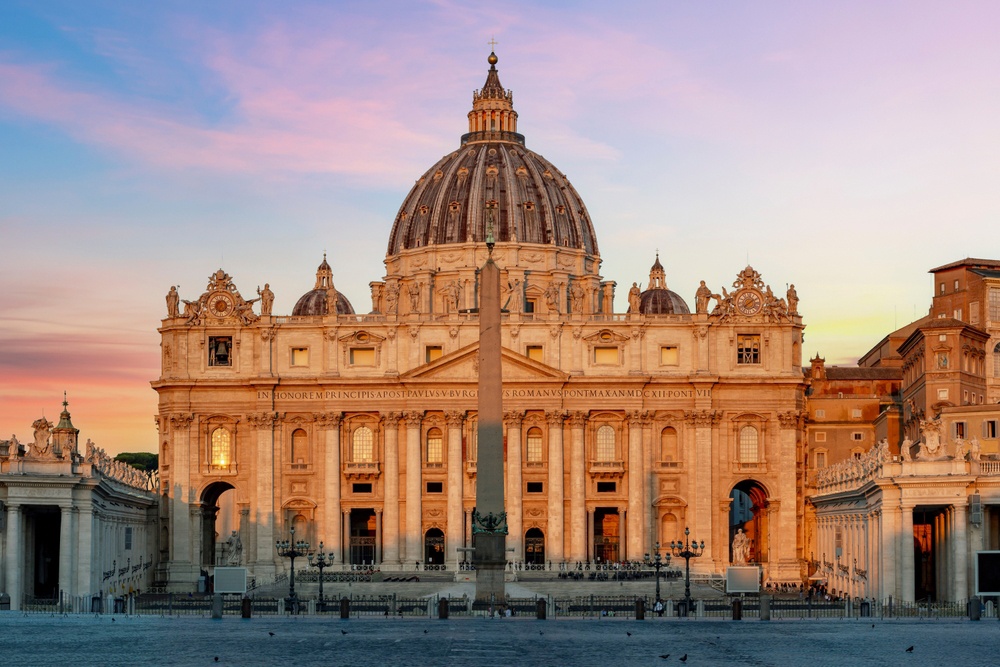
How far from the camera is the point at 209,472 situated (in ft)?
436

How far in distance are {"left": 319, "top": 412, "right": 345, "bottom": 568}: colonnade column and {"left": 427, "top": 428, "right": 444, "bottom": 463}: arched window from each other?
5817 mm

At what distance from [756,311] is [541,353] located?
14.0m

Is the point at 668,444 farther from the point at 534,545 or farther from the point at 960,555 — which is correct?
the point at 960,555

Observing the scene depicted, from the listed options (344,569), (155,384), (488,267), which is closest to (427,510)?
(344,569)

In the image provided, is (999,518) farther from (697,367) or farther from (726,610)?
(697,367)

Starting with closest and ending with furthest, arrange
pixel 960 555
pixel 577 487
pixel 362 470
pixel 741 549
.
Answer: pixel 960 555 → pixel 741 549 → pixel 577 487 → pixel 362 470

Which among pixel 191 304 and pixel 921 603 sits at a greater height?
pixel 191 304

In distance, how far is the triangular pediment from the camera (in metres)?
130

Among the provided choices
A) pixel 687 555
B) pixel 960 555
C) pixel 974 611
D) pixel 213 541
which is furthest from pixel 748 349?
pixel 974 611

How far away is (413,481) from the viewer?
131 metres

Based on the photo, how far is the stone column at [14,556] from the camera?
90875mm

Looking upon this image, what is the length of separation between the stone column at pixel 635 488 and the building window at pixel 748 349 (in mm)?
7457

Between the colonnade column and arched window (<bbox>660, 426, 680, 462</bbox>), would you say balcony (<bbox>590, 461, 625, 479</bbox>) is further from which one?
the colonnade column

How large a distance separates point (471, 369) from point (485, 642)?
66.1m
